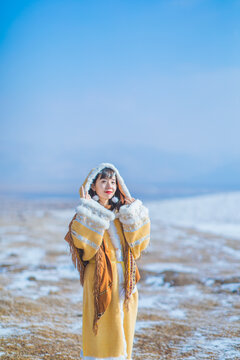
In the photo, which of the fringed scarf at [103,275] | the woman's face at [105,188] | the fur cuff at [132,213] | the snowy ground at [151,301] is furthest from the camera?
the snowy ground at [151,301]

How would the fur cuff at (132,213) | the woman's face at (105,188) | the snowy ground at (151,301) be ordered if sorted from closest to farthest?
the fur cuff at (132,213), the woman's face at (105,188), the snowy ground at (151,301)

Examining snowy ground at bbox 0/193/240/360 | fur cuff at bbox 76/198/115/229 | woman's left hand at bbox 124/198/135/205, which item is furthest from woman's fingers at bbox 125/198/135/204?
snowy ground at bbox 0/193/240/360

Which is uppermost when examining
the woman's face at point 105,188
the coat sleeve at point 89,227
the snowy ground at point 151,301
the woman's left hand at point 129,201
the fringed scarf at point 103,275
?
the woman's face at point 105,188

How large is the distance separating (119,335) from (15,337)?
2.10 metres

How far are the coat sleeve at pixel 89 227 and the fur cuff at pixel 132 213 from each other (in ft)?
0.38

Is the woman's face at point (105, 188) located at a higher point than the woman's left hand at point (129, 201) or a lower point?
higher

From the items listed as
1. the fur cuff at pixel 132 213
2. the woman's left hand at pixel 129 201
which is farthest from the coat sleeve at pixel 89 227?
the woman's left hand at pixel 129 201

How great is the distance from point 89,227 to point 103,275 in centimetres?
35

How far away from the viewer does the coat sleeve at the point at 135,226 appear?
2695 mm

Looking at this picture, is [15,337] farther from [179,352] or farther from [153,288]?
[153,288]

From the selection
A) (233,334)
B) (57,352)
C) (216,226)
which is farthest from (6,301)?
(216,226)

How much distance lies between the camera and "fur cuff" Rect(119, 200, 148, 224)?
8.82ft

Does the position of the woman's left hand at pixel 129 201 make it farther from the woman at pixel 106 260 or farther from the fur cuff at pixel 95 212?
the fur cuff at pixel 95 212

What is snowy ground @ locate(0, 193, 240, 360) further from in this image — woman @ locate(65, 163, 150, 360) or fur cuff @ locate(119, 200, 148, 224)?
fur cuff @ locate(119, 200, 148, 224)
